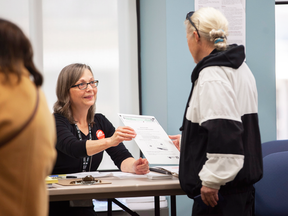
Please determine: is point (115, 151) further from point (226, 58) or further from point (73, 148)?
point (226, 58)

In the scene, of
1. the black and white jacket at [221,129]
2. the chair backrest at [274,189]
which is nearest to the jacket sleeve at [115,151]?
the black and white jacket at [221,129]

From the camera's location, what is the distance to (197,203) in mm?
1532

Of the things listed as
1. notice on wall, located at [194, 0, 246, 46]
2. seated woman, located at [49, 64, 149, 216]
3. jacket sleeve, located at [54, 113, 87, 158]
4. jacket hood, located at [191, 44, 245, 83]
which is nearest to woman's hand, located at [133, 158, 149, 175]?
seated woman, located at [49, 64, 149, 216]

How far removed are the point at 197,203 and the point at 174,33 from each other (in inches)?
64.8

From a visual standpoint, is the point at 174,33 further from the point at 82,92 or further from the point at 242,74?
the point at 242,74

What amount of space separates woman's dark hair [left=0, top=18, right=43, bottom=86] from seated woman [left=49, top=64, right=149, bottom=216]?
1.14m

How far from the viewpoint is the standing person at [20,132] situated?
0.73 m

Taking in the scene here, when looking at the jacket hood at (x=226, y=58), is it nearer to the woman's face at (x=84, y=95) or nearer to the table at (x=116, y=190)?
the table at (x=116, y=190)

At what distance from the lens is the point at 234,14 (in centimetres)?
282

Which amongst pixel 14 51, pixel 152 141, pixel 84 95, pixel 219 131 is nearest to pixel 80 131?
pixel 84 95

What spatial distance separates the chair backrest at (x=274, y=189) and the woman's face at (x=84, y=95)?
52.2 inches

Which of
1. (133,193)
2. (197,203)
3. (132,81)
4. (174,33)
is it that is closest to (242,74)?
(197,203)

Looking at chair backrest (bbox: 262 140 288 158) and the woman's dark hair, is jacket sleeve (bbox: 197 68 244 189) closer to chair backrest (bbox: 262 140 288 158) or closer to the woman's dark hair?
the woman's dark hair

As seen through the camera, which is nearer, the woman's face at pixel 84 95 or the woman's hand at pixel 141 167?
the woman's hand at pixel 141 167
